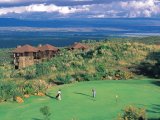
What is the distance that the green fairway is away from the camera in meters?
22.7

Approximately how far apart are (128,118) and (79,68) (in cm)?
1961

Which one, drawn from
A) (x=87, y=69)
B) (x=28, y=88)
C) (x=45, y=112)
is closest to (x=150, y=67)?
(x=87, y=69)

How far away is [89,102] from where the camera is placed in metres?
25.4

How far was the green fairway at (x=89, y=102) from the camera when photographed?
22719mm

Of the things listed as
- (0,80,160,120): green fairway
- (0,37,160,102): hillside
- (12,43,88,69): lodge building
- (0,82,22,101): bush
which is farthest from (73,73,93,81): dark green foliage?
(12,43,88,69): lodge building

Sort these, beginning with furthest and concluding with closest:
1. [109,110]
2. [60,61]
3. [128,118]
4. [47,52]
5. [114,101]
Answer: [47,52] → [60,61] → [114,101] → [109,110] → [128,118]

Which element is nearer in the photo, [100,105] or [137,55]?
[100,105]

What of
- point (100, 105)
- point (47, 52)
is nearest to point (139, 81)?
point (100, 105)

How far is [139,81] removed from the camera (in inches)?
1271

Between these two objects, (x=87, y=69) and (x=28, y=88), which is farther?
(x=87, y=69)

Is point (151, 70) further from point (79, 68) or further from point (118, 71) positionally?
point (79, 68)

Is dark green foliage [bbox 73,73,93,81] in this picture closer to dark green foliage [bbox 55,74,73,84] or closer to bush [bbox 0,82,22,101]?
dark green foliage [bbox 55,74,73,84]

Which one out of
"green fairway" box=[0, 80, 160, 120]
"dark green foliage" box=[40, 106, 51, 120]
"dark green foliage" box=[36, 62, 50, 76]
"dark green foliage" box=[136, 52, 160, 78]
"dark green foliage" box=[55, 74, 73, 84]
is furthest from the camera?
"dark green foliage" box=[36, 62, 50, 76]

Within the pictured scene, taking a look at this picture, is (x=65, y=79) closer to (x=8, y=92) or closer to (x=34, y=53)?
(x=8, y=92)
